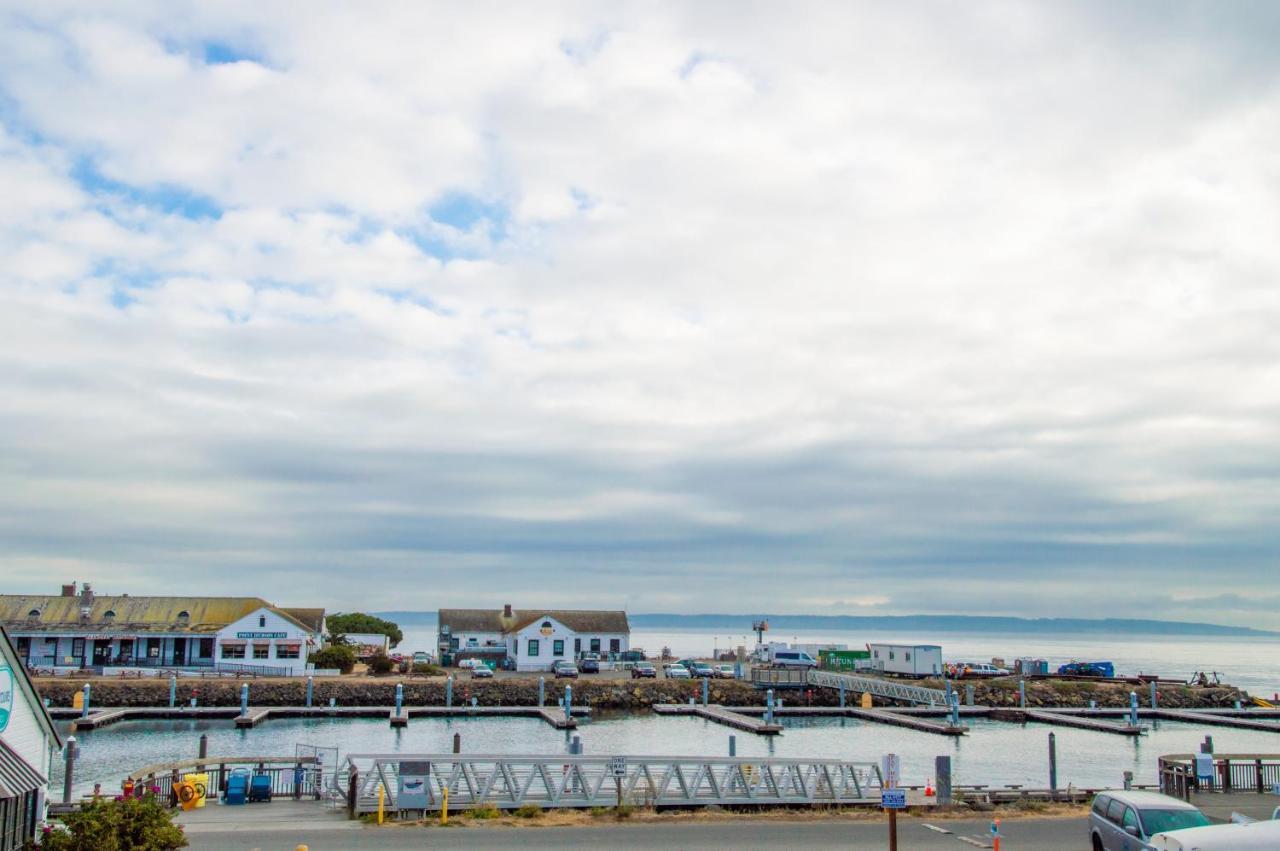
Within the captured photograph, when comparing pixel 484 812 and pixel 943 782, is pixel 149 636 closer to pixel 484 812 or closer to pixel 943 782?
pixel 484 812

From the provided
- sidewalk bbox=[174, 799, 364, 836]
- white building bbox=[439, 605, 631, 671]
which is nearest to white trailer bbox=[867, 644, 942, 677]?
white building bbox=[439, 605, 631, 671]

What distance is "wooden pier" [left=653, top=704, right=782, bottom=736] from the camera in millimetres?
71812

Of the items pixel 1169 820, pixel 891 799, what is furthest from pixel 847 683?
pixel 891 799

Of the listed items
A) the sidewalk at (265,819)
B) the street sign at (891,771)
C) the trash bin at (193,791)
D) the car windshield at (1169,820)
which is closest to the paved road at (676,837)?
the sidewalk at (265,819)

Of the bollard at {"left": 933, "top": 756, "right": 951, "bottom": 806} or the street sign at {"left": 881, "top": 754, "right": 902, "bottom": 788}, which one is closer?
the street sign at {"left": 881, "top": 754, "right": 902, "bottom": 788}

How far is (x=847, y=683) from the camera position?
9275 centimetres

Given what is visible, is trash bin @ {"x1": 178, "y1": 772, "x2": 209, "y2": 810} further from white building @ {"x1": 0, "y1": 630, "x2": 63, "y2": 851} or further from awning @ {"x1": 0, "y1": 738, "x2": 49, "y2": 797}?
awning @ {"x1": 0, "y1": 738, "x2": 49, "y2": 797}

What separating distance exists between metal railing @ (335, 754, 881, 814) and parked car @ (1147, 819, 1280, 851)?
44.4 ft

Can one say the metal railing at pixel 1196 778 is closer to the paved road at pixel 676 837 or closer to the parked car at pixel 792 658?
the paved road at pixel 676 837

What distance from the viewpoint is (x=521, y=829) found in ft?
96.7

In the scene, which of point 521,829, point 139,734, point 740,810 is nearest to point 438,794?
point 521,829

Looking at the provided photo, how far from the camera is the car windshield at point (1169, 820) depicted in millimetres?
22203

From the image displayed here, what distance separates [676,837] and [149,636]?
77.5 m

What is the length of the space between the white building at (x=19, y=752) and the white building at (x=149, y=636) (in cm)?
7273
